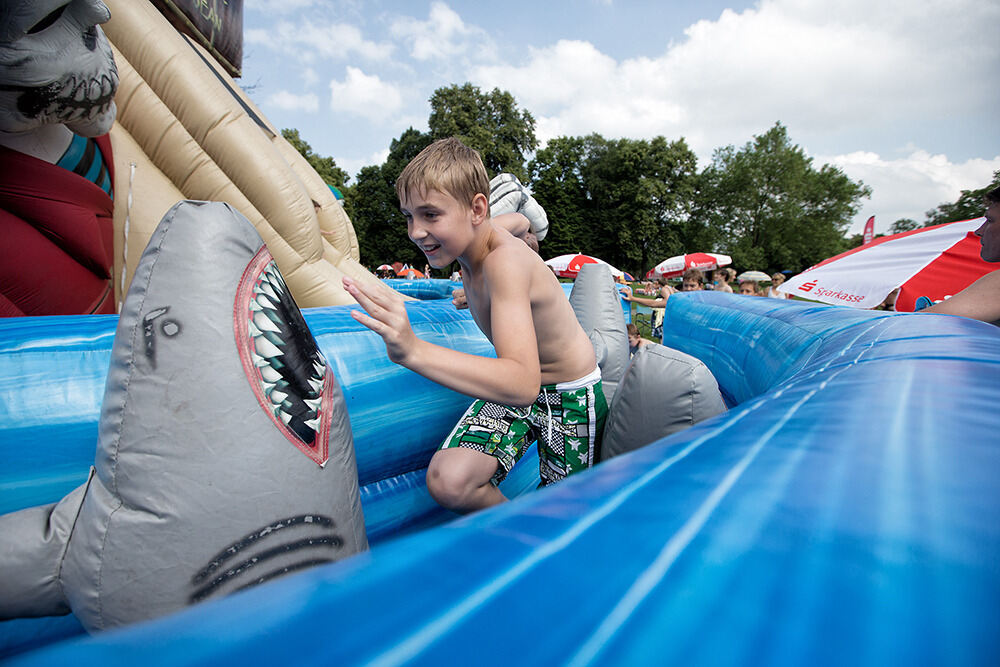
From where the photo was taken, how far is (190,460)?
60 cm

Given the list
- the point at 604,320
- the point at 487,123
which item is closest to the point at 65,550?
the point at 604,320

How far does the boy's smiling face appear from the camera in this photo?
3.82ft

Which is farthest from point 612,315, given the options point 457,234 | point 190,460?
point 190,460

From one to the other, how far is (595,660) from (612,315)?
6.76ft

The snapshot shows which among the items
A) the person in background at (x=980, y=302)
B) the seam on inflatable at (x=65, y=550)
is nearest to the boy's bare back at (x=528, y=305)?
the seam on inflatable at (x=65, y=550)

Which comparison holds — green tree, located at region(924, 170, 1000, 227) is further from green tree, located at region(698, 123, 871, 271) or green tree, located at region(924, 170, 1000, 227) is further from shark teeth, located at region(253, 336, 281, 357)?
shark teeth, located at region(253, 336, 281, 357)

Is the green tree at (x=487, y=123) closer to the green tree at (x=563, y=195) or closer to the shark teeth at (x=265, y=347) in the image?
the green tree at (x=563, y=195)

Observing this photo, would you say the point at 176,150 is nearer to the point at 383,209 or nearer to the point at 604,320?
→ the point at 604,320

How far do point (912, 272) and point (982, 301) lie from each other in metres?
1.97

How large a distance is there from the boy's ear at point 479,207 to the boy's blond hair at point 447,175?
0.01 metres

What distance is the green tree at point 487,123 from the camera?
2019 centimetres

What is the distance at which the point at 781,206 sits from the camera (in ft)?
75.9

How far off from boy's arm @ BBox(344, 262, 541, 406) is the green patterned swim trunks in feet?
1.65

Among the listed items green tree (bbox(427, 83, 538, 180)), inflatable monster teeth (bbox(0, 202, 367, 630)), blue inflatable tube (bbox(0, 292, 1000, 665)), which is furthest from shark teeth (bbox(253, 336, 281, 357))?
green tree (bbox(427, 83, 538, 180))
